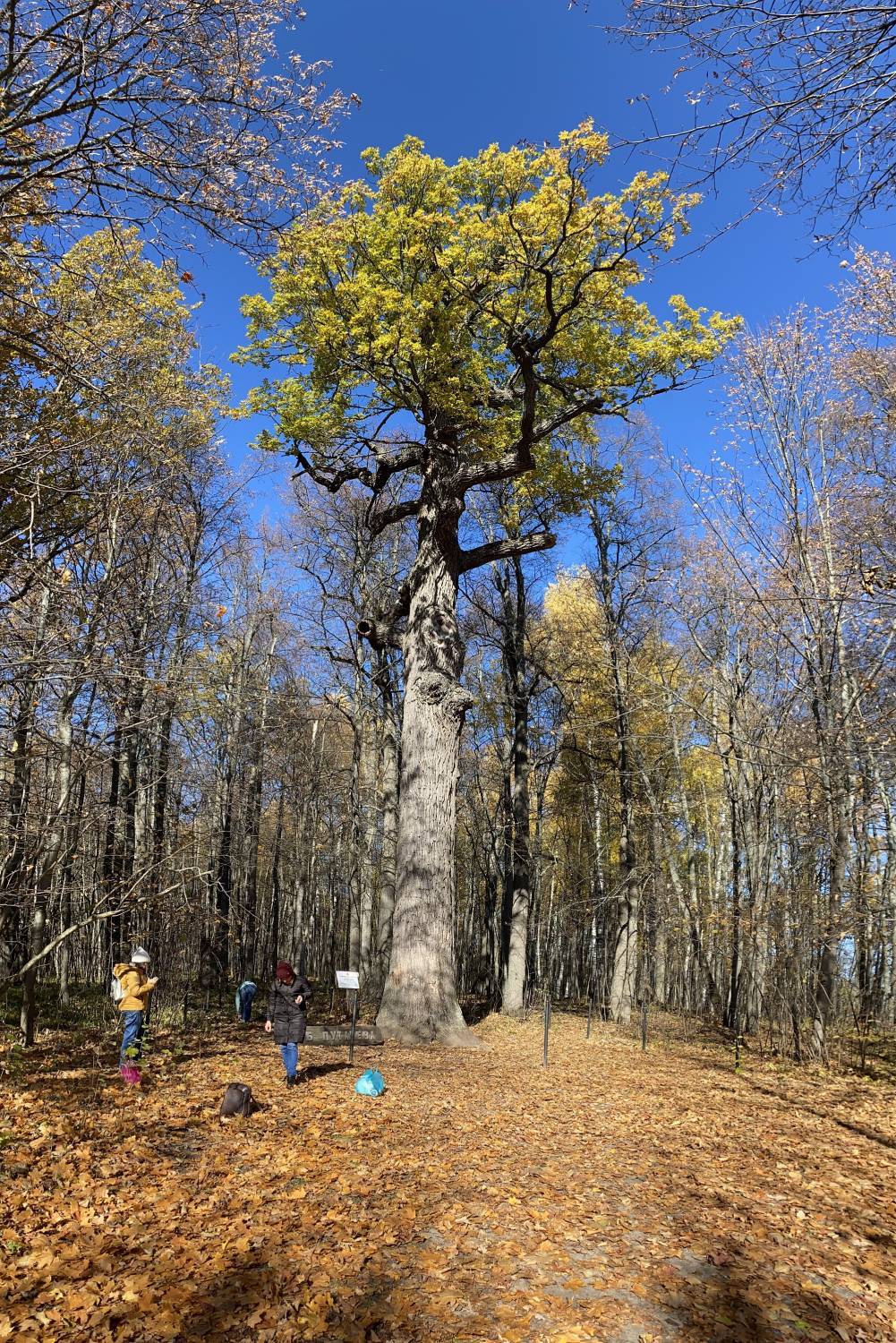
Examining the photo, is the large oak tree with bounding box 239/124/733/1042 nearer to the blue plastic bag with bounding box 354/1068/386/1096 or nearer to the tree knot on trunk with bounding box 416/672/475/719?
the tree knot on trunk with bounding box 416/672/475/719

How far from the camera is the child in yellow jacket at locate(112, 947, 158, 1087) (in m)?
6.88

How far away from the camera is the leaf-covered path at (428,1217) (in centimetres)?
337

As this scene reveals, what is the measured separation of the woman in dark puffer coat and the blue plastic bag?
2.29 ft

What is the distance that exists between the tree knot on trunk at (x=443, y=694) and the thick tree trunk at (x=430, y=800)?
1 centimetres

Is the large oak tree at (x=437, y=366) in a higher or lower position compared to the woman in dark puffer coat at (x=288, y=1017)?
higher

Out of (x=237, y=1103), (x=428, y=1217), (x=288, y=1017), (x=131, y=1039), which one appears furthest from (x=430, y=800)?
(x=428, y=1217)

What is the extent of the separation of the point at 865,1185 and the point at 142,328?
12.4m

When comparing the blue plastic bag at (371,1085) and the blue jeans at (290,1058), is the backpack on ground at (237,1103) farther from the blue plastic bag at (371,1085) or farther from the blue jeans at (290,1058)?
Answer: the blue plastic bag at (371,1085)

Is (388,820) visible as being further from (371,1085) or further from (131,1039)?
(131,1039)

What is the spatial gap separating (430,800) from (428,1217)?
20.8 feet

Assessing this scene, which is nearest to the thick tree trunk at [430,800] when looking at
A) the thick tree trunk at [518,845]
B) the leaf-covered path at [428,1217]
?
the leaf-covered path at [428,1217]

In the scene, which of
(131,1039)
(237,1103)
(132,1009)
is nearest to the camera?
(237,1103)

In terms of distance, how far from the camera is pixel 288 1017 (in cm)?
750

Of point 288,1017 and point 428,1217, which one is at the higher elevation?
point 288,1017
